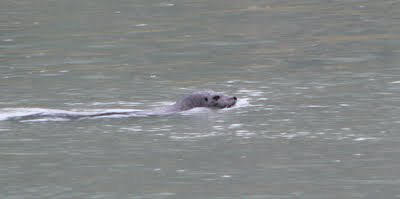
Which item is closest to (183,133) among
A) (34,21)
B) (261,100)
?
(261,100)

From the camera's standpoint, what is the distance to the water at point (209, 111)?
10500mm

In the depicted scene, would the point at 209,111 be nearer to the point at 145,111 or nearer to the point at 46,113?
the point at 145,111

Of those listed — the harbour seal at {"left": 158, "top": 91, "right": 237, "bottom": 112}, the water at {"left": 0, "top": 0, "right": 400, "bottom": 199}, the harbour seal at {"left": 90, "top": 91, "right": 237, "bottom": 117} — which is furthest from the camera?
the harbour seal at {"left": 158, "top": 91, "right": 237, "bottom": 112}

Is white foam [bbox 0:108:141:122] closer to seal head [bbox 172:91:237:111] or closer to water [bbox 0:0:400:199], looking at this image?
water [bbox 0:0:400:199]

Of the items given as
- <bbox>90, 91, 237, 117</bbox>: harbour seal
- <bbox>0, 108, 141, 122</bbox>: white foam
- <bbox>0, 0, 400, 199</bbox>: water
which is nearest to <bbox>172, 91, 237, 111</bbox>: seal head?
<bbox>90, 91, 237, 117</bbox>: harbour seal

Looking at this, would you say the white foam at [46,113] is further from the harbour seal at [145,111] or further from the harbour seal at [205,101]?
the harbour seal at [205,101]

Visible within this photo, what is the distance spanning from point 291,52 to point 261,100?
5.34 metres

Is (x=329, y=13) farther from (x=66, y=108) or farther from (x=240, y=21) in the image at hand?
(x=66, y=108)

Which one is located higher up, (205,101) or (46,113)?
(46,113)

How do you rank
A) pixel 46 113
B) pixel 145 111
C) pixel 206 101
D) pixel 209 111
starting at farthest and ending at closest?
pixel 206 101 < pixel 209 111 < pixel 145 111 < pixel 46 113

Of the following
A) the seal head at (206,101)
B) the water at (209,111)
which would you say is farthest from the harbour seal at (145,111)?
the water at (209,111)

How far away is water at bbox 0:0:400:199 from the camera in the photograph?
1050cm

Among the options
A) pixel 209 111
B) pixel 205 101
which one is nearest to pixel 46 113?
pixel 209 111

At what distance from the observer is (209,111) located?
1477 centimetres
